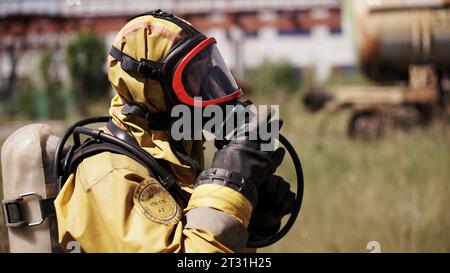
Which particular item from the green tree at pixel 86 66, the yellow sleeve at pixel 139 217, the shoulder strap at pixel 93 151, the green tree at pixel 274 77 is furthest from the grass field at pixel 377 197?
the green tree at pixel 274 77

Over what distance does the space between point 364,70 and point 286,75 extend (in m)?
15.4

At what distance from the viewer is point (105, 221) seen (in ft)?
5.87

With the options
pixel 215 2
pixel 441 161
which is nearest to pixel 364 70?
pixel 441 161

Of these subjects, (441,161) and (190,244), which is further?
(441,161)

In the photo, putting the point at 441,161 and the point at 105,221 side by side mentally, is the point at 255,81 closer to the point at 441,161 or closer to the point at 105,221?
the point at 441,161

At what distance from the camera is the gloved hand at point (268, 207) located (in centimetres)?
219

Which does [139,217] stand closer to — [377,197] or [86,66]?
[377,197]

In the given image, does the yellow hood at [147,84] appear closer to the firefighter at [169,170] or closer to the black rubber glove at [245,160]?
the firefighter at [169,170]

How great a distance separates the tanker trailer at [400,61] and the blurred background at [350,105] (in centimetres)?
1

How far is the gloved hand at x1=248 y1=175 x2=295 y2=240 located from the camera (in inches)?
86.1

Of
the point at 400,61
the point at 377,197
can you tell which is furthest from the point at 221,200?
the point at 400,61

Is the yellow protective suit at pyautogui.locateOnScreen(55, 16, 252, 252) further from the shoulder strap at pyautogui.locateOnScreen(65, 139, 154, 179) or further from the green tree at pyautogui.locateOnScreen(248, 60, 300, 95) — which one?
the green tree at pyautogui.locateOnScreen(248, 60, 300, 95)
